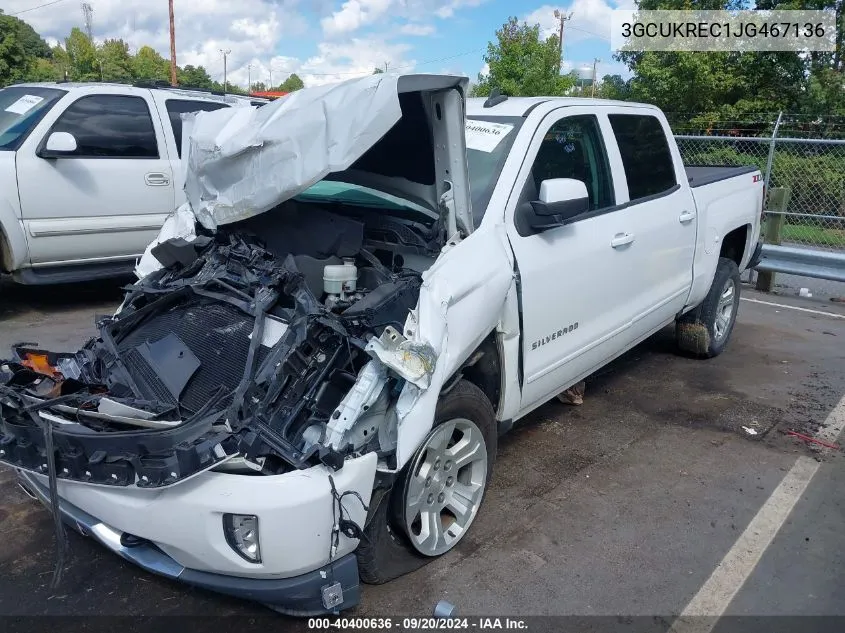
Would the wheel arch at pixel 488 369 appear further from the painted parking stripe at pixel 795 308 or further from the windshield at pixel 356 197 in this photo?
the painted parking stripe at pixel 795 308

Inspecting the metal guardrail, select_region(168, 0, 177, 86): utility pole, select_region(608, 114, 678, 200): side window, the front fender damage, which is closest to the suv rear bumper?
the front fender damage

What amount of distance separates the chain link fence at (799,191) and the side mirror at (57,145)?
671 centimetres

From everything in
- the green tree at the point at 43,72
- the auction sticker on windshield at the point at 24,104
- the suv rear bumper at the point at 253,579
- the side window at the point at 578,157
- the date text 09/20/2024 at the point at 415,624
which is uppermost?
the green tree at the point at 43,72

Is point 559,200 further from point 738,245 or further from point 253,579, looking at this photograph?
point 738,245

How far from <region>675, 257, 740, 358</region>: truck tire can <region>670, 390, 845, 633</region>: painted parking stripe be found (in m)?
1.72

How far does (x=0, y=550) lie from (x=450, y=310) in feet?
7.55

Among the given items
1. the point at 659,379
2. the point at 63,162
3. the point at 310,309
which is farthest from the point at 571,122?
the point at 63,162

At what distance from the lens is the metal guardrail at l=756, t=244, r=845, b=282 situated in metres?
7.78

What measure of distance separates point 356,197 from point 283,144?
77 cm

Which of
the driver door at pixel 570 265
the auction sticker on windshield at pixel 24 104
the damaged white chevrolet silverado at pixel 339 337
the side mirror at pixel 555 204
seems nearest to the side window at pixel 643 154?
the damaged white chevrolet silverado at pixel 339 337

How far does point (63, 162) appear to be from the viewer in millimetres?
6414

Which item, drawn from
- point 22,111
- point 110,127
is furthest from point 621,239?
point 22,111

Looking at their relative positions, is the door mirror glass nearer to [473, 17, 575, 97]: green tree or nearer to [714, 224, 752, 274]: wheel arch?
[714, 224, 752, 274]: wheel arch

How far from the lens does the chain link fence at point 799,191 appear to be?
9031mm
